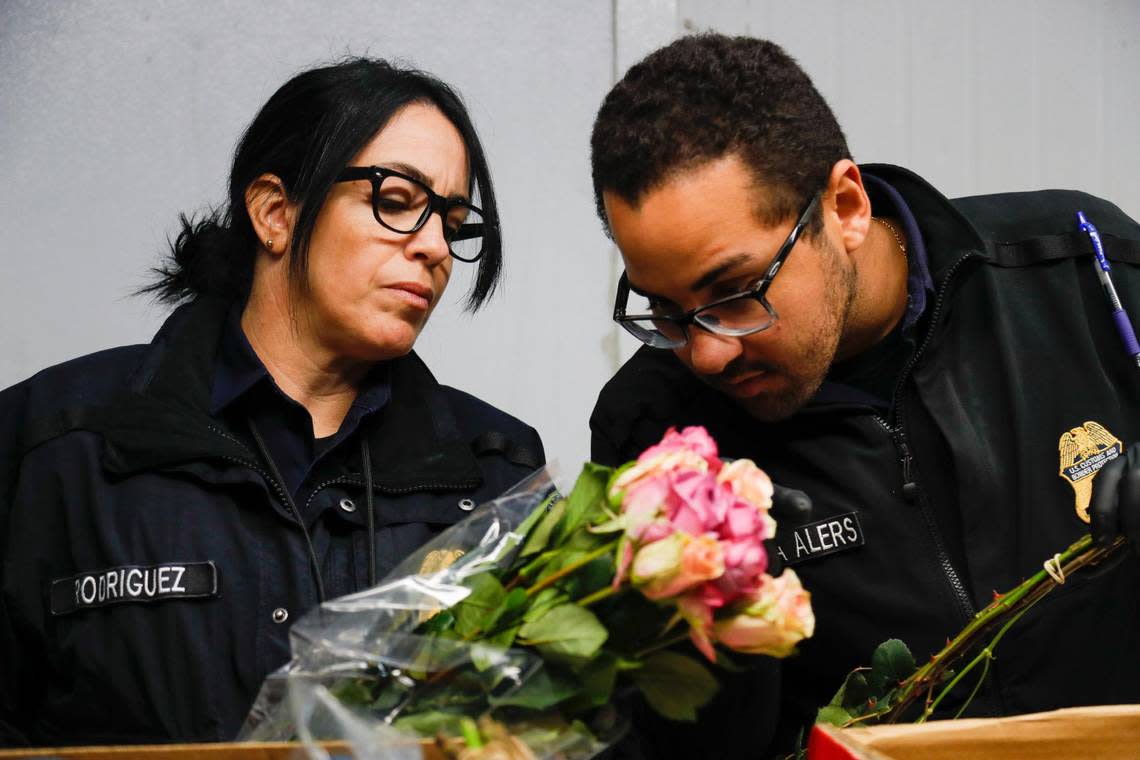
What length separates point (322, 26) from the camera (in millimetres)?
2258

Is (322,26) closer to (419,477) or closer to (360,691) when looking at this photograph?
(419,477)

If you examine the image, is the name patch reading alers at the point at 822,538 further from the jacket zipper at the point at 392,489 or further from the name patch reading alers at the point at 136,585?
the name patch reading alers at the point at 136,585

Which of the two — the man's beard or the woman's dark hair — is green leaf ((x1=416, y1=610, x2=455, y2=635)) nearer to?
the man's beard

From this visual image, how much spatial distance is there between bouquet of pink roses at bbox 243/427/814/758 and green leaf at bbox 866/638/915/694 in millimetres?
381

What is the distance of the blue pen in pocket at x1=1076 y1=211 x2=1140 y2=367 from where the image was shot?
1423mm

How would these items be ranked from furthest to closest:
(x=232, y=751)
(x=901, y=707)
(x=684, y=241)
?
(x=684, y=241) < (x=901, y=707) < (x=232, y=751)

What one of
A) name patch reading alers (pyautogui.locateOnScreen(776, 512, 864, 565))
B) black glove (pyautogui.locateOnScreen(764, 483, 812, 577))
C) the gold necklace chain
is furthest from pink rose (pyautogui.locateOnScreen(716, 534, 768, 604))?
the gold necklace chain

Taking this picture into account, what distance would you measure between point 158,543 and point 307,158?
1.74 ft

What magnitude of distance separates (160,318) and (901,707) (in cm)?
160

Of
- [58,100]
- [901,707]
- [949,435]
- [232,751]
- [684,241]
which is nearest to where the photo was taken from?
[232,751]

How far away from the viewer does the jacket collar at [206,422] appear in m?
1.38

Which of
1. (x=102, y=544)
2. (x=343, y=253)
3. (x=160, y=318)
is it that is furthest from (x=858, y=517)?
(x=160, y=318)

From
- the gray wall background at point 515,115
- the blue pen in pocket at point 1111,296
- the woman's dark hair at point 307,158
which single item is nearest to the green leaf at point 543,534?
the woman's dark hair at point 307,158

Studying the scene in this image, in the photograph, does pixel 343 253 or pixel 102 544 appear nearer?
pixel 102 544
